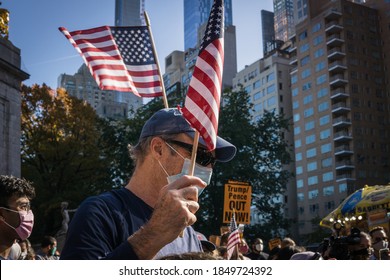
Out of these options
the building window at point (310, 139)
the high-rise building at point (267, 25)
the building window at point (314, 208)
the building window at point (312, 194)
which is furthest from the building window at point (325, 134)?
the high-rise building at point (267, 25)

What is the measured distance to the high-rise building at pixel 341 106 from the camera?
7512 centimetres

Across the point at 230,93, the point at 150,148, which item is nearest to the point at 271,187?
the point at 230,93

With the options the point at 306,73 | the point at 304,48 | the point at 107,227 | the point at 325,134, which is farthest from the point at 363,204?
the point at 304,48

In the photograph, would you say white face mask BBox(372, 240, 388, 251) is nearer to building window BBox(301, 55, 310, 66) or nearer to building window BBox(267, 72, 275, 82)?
building window BBox(301, 55, 310, 66)

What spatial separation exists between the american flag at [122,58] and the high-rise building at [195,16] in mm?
93753

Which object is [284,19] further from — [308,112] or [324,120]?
[324,120]

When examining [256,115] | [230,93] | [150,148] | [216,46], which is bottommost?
[150,148]

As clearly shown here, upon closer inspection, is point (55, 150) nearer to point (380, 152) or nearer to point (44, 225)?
point (44, 225)

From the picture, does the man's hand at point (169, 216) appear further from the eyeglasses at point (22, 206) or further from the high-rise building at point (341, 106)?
→ the high-rise building at point (341, 106)

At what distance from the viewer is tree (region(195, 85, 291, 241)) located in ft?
90.1

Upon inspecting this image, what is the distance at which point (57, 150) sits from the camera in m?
28.2

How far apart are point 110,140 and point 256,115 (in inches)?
2796
